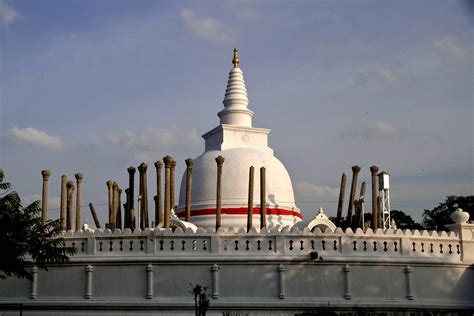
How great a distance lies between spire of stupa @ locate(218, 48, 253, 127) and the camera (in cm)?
4394

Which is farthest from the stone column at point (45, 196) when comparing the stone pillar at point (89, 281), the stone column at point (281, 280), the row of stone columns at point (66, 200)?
the stone column at point (281, 280)

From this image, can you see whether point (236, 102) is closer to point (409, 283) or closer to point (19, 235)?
point (409, 283)

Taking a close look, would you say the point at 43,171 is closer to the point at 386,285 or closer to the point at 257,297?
the point at 257,297

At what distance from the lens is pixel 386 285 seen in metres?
28.0

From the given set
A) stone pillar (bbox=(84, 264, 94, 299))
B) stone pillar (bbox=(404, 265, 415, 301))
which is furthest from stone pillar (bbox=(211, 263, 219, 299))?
stone pillar (bbox=(404, 265, 415, 301))

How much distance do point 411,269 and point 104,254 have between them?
40.3 ft

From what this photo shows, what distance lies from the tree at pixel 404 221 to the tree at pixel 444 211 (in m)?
1.65

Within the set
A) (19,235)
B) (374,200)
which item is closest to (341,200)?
(374,200)

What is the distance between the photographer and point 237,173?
4006 cm

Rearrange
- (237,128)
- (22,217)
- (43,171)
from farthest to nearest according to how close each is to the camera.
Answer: (237,128) → (43,171) → (22,217)

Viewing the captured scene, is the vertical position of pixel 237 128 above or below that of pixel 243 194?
above

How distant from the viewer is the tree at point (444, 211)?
210ft

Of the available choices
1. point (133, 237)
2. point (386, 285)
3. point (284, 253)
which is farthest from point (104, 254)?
point (386, 285)

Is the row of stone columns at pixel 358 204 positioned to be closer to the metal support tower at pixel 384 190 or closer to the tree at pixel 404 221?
the metal support tower at pixel 384 190
